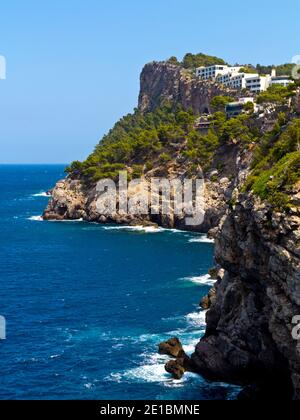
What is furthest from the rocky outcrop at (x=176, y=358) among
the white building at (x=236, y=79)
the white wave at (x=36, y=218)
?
the white building at (x=236, y=79)

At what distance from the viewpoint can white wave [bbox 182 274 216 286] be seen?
251ft

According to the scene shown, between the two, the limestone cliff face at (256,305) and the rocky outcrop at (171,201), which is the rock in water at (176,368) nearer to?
the limestone cliff face at (256,305)

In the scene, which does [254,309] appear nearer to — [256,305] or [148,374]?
[256,305]

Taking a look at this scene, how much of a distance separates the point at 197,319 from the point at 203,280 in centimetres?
1720

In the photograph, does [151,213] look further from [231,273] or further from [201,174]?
[231,273]

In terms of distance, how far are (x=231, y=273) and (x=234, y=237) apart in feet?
13.6

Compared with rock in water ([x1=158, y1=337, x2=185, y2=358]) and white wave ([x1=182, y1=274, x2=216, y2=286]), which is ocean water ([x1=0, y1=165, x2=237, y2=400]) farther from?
rock in water ([x1=158, y1=337, x2=185, y2=358])

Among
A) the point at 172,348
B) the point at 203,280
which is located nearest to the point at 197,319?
the point at 172,348

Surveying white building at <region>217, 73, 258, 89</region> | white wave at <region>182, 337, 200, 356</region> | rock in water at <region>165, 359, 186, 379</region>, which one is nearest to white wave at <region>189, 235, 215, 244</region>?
white wave at <region>182, 337, 200, 356</region>

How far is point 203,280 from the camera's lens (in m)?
78.4

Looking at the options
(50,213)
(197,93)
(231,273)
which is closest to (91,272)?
(231,273)

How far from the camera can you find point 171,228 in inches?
4887

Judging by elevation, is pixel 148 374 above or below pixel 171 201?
below
